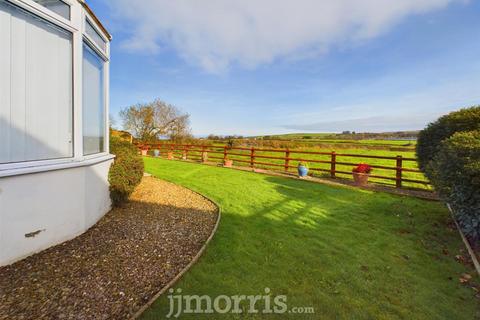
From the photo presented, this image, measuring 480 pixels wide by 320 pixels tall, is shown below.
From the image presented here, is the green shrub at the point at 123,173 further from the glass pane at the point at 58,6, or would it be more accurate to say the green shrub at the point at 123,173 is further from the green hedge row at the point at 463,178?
the green hedge row at the point at 463,178

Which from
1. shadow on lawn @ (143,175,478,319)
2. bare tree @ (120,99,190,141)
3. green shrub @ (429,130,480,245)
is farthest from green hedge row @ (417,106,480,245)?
bare tree @ (120,99,190,141)

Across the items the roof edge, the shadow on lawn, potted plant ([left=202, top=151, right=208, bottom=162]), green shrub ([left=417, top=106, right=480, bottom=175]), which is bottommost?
the shadow on lawn

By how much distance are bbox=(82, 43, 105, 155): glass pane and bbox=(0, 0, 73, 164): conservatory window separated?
1.46 ft

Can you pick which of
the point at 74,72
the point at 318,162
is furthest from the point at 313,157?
the point at 74,72

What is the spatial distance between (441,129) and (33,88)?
830cm

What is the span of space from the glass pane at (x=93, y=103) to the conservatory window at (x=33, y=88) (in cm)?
44

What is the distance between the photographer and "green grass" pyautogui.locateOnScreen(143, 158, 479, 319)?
2193 mm

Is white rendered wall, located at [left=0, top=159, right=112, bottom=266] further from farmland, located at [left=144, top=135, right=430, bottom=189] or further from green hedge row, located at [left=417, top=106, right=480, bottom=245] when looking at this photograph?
farmland, located at [left=144, top=135, right=430, bottom=189]

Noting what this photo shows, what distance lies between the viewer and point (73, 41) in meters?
3.33

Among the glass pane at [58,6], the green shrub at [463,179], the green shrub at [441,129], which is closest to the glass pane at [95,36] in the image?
the glass pane at [58,6]

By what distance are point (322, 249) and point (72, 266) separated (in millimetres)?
3194

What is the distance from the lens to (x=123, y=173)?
451 centimetres

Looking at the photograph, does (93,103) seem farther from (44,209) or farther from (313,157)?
(313,157)

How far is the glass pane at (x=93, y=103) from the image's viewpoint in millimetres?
3783
